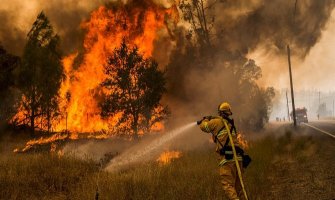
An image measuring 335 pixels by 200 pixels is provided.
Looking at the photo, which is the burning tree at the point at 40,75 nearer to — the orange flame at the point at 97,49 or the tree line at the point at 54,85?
the tree line at the point at 54,85

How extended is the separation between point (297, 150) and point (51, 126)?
1939cm

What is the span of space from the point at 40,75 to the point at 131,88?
351 inches

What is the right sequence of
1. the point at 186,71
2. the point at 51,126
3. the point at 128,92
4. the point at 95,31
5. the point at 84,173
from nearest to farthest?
the point at 84,173 → the point at 128,92 → the point at 51,126 → the point at 186,71 → the point at 95,31

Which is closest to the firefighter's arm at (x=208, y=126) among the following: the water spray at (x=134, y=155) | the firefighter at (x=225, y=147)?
the firefighter at (x=225, y=147)

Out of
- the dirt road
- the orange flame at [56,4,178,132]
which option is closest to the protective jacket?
the dirt road

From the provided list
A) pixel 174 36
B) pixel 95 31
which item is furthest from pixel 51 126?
pixel 174 36

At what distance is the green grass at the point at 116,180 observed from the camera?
31.4 ft

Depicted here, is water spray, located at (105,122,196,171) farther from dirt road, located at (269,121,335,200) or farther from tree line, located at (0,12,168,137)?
dirt road, located at (269,121,335,200)

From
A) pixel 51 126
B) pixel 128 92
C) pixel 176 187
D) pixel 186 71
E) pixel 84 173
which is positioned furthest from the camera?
pixel 186 71

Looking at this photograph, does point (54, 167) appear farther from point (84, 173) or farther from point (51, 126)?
point (51, 126)

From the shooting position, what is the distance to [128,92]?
65.0ft

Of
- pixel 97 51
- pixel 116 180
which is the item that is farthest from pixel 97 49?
pixel 116 180

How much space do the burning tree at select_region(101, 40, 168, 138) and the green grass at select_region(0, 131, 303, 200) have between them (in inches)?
186

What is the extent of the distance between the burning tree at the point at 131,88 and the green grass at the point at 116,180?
15.5 feet
